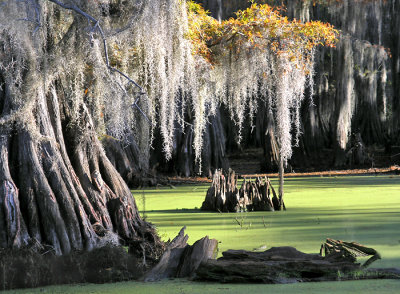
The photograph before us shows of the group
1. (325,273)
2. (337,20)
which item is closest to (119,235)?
(325,273)

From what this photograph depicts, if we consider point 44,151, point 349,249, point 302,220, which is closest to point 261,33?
point 302,220

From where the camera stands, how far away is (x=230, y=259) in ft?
17.1

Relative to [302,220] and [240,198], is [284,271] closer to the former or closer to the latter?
[302,220]

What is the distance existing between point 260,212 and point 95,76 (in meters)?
4.45

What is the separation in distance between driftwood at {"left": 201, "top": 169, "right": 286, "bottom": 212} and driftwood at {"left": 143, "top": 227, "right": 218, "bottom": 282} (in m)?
4.52

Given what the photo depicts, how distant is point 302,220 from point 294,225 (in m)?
0.48

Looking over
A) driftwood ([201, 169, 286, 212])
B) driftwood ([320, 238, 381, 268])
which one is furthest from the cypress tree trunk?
driftwood ([201, 169, 286, 212])

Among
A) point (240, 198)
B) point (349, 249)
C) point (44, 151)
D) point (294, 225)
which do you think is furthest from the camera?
point (240, 198)

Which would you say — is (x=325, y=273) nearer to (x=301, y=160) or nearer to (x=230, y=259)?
(x=230, y=259)

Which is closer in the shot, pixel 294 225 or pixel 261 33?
pixel 294 225

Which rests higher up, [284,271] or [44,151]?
[44,151]

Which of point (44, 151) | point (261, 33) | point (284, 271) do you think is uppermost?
point (261, 33)

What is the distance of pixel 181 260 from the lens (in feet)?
17.7

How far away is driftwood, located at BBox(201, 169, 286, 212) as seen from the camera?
1005 cm
